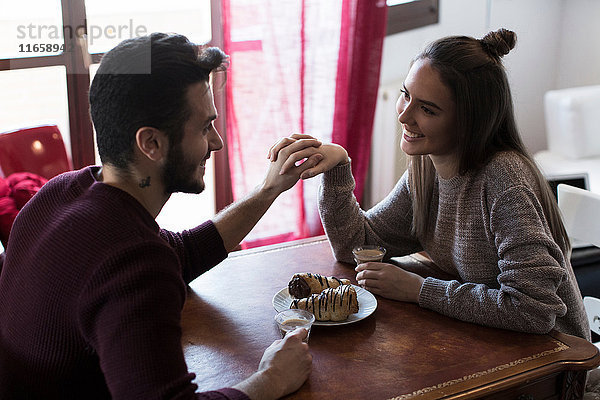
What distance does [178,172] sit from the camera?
1329mm

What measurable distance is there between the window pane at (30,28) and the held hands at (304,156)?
1.42m

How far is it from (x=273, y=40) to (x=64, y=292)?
86.8 inches

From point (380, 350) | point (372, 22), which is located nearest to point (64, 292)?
point (380, 350)

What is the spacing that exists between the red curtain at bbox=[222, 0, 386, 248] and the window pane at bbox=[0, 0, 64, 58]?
0.71 metres

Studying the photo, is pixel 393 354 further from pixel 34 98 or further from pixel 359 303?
pixel 34 98

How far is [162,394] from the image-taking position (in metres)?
1.07

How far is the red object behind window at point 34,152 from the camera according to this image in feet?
7.89

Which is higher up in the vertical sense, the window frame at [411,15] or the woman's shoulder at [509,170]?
the window frame at [411,15]

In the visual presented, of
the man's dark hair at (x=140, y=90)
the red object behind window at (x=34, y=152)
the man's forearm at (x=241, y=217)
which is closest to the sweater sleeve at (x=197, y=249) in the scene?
the man's forearm at (x=241, y=217)

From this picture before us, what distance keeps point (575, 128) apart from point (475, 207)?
8.56 ft

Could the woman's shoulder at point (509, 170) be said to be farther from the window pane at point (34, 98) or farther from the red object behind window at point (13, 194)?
the window pane at point (34, 98)

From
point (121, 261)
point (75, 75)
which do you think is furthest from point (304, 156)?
point (75, 75)

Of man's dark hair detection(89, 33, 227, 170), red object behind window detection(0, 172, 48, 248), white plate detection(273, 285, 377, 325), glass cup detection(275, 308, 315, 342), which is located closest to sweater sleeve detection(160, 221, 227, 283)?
white plate detection(273, 285, 377, 325)

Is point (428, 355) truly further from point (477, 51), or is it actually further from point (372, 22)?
point (372, 22)
